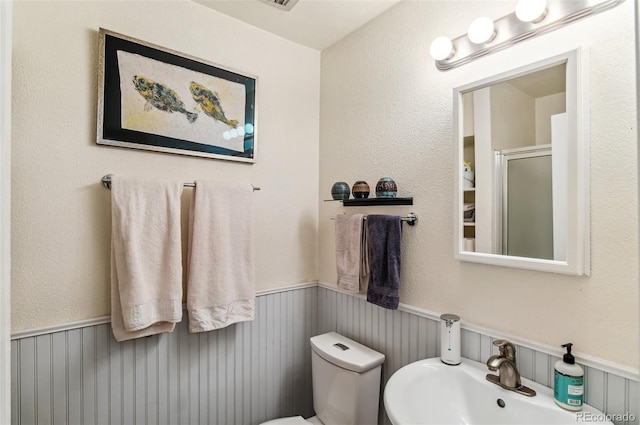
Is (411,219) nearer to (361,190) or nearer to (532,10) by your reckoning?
(361,190)

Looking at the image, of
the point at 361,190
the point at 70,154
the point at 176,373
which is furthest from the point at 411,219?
the point at 70,154

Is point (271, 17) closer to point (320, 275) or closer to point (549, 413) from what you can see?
point (320, 275)

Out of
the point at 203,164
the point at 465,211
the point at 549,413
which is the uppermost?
the point at 203,164

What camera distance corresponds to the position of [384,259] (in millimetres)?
1435

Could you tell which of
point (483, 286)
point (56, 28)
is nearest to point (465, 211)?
point (483, 286)

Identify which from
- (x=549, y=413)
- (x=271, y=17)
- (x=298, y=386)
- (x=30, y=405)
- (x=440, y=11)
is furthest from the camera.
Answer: (x=298, y=386)

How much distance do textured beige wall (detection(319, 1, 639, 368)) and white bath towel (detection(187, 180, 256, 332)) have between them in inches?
20.6

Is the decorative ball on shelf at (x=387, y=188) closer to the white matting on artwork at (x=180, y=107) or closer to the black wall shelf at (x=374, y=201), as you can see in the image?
the black wall shelf at (x=374, y=201)

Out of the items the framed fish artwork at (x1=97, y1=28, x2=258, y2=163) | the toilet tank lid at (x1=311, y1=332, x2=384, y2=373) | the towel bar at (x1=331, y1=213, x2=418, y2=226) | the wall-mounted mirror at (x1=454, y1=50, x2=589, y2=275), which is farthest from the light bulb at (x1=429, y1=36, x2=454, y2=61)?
the toilet tank lid at (x1=311, y1=332, x2=384, y2=373)

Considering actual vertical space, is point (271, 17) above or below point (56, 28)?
above

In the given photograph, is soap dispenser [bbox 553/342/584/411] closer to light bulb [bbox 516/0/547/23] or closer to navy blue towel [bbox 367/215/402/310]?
navy blue towel [bbox 367/215/402/310]

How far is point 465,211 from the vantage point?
1.24 metres

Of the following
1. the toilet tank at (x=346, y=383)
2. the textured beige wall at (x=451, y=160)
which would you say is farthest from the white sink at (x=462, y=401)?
the toilet tank at (x=346, y=383)

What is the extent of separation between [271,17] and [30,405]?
188 centimetres
